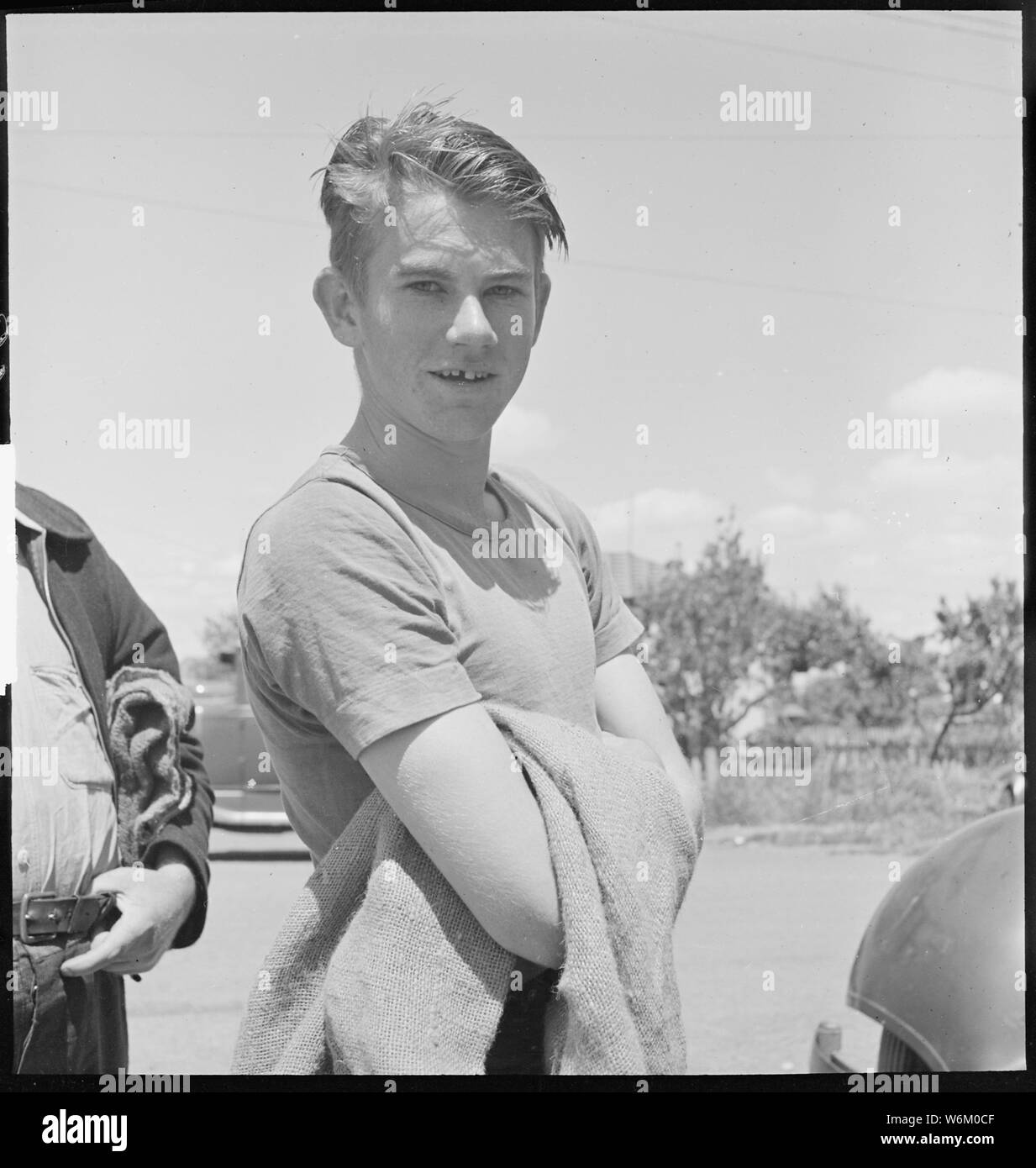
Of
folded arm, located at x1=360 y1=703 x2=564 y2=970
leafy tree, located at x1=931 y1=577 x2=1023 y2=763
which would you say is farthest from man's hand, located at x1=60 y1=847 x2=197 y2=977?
leafy tree, located at x1=931 y1=577 x2=1023 y2=763

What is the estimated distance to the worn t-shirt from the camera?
4.49 feet

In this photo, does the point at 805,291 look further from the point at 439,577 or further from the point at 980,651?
the point at 980,651

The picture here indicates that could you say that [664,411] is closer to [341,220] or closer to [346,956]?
[341,220]

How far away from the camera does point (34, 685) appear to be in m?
1.83

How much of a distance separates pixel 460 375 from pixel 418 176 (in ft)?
0.79

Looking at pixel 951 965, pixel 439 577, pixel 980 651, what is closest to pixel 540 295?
pixel 439 577

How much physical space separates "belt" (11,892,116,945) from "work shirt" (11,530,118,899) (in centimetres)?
1

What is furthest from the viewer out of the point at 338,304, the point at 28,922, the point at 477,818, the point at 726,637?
the point at 726,637

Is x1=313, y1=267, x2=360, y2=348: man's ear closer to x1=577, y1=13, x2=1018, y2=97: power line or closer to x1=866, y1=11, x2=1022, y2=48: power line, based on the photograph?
x1=577, y1=13, x2=1018, y2=97: power line

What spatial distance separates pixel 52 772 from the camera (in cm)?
182

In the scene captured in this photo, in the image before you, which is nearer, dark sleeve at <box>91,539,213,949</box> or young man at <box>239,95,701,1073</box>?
young man at <box>239,95,701,1073</box>

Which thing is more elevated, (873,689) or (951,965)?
(873,689)

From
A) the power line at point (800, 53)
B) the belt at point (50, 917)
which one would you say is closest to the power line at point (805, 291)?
the power line at point (800, 53)

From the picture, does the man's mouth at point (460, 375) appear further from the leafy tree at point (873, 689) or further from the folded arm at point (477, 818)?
the leafy tree at point (873, 689)
